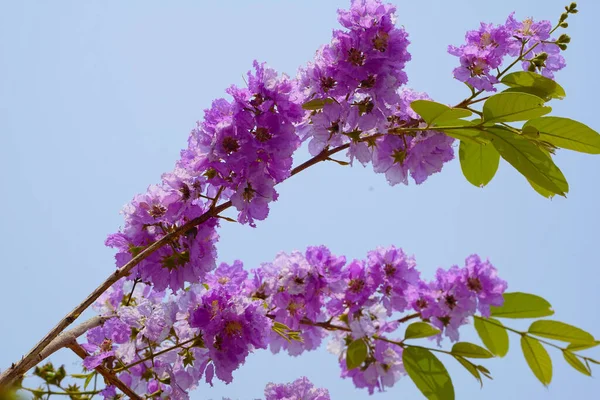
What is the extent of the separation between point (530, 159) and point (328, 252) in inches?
22.9

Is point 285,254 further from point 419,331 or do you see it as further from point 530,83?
point 530,83

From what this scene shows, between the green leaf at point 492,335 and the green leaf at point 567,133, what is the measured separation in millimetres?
515

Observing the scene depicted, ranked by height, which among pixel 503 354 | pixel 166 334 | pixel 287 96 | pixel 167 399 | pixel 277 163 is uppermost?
pixel 287 96

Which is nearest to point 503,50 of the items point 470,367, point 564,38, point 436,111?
point 564,38

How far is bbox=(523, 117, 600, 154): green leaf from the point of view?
1565mm

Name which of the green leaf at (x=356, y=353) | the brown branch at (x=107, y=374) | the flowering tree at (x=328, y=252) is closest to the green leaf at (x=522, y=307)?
the flowering tree at (x=328, y=252)

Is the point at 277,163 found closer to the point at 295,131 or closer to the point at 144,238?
the point at 295,131

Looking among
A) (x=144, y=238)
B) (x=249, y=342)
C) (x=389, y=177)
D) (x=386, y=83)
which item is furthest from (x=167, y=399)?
(x=386, y=83)

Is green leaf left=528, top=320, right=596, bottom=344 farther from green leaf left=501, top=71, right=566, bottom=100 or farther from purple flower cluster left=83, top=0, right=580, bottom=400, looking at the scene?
green leaf left=501, top=71, right=566, bottom=100

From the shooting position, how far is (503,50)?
5.95 ft

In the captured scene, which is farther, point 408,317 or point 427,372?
point 408,317

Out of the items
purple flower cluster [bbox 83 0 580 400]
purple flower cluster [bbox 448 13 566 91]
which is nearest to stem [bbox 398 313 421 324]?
purple flower cluster [bbox 83 0 580 400]

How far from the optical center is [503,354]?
1672 millimetres

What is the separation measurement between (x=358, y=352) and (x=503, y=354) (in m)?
0.43
